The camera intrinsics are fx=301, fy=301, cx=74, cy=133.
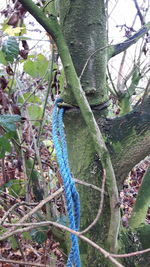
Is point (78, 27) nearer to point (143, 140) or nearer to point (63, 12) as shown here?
point (63, 12)

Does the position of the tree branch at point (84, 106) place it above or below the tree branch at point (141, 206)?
above

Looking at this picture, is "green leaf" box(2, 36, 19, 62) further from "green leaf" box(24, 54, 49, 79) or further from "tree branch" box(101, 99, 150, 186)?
"tree branch" box(101, 99, 150, 186)

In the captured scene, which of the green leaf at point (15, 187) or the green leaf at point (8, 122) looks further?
the green leaf at point (15, 187)

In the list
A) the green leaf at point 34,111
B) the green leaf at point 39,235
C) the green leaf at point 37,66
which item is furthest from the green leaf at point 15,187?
the green leaf at point 37,66

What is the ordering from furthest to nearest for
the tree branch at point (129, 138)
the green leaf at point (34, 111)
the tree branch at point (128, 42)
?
1. the green leaf at point (34, 111)
2. the tree branch at point (128, 42)
3. the tree branch at point (129, 138)

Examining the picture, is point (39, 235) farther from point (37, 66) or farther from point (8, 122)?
point (37, 66)

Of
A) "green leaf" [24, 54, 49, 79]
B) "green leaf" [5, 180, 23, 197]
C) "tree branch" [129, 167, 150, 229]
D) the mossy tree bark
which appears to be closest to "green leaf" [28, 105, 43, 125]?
"green leaf" [24, 54, 49, 79]

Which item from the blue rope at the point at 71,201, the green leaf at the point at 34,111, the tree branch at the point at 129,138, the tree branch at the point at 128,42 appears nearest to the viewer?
the blue rope at the point at 71,201

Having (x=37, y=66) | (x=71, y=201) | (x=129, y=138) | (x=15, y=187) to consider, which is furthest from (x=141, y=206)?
(x=37, y=66)

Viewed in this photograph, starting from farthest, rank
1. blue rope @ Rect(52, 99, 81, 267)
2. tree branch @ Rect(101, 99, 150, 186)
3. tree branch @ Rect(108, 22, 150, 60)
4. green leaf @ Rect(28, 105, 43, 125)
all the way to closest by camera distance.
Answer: green leaf @ Rect(28, 105, 43, 125)
tree branch @ Rect(108, 22, 150, 60)
tree branch @ Rect(101, 99, 150, 186)
blue rope @ Rect(52, 99, 81, 267)

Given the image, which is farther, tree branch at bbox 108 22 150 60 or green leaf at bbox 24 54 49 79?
green leaf at bbox 24 54 49 79

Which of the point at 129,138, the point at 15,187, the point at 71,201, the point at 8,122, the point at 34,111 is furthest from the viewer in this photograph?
the point at 34,111

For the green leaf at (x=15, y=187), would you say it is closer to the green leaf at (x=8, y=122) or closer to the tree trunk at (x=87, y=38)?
the green leaf at (x=8, y=122)

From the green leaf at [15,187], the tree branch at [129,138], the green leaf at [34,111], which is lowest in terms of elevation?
the green leaf at [15,187]
